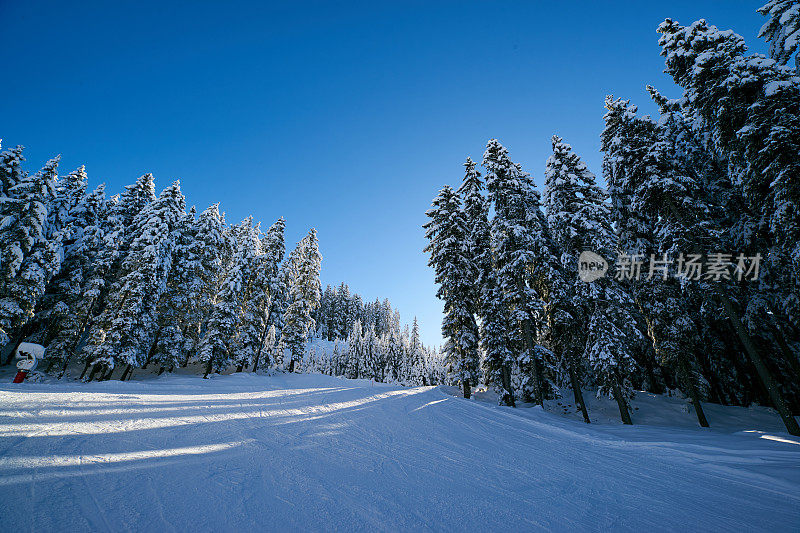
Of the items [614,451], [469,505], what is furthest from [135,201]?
[614,451]

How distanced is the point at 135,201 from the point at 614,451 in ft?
129

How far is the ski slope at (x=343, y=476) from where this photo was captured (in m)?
Answer: 3.53

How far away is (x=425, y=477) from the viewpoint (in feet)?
16.9

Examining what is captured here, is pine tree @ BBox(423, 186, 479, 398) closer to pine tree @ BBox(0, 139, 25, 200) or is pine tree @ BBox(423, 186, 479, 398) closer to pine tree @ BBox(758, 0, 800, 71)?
pine tree @ BBox(758, 0, 800, 71)

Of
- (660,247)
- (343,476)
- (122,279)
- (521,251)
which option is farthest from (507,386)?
(122,279)

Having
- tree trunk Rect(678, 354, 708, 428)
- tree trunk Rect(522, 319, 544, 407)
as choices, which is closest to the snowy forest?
tree trunk Rect(522, 319, 544, 407)

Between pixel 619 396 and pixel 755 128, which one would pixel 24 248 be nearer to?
pixel 619 396

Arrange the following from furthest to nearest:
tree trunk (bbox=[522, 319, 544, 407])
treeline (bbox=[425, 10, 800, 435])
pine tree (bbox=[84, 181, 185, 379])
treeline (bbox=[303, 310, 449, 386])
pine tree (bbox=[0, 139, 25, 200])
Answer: treeline (bbox=[303, 310, 449, 386]) → pine tree (bbox=[0, 139, 25, 200]) → pine tree (bbox=[84, 181, 185, 379]) → tree trunk (bbox=[522, 319, 544, 407]) → treeline (bbox=[425, 10, 800, 435])

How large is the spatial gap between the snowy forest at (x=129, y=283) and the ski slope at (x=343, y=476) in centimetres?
1690

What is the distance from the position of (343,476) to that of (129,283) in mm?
26084

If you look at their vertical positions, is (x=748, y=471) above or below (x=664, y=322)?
below

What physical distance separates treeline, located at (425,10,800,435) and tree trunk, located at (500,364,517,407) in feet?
0.28

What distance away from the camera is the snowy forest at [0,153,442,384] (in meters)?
21.5

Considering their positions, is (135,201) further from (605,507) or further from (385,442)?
(605,507)
